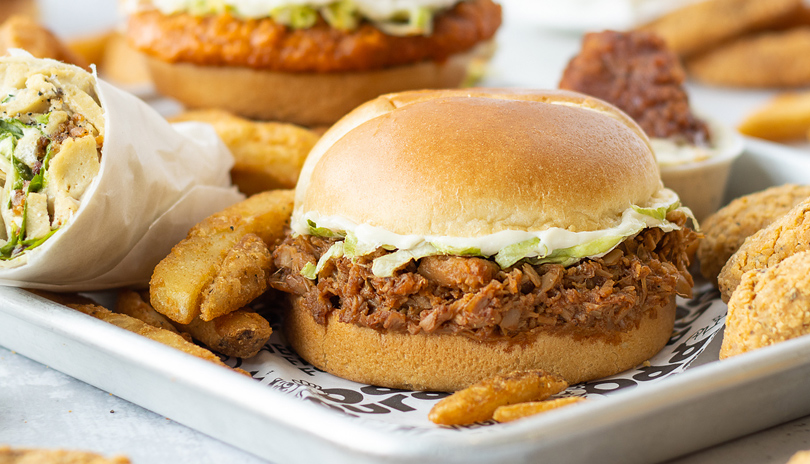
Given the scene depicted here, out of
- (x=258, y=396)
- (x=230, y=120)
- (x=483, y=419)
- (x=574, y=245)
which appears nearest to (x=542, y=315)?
(x=574, y=245)

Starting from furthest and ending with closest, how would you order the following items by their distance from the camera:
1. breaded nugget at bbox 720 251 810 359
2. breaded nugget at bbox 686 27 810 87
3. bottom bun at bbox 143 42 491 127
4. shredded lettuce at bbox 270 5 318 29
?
breaded nugget at bbox 686 27 810 87
bottom bun at bbox 143 42 491 127
shredded lettuce at bbox 270 5 318 29
breaded nugget at bbox 720 251 810 359

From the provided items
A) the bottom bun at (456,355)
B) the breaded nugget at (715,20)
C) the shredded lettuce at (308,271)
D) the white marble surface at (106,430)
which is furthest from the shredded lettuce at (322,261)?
the breaded nugget at (715,20)

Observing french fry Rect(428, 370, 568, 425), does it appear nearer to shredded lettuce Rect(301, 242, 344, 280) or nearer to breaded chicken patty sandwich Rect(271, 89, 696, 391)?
breaded chicken patty sandwich Rect(271, 89, 696, 391)

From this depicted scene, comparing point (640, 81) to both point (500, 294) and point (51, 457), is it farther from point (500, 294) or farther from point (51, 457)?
point (51, 457)

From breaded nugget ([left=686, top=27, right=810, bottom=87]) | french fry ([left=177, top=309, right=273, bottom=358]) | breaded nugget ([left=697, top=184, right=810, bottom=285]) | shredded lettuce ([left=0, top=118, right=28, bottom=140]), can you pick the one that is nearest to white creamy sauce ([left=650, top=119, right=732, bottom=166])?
breaded nugget ([left=697, top=184, right=810, bottom=285])

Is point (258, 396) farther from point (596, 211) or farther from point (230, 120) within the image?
point (230, 120)

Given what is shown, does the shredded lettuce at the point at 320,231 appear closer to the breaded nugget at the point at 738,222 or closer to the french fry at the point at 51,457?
the french fry at the point at 51,457
